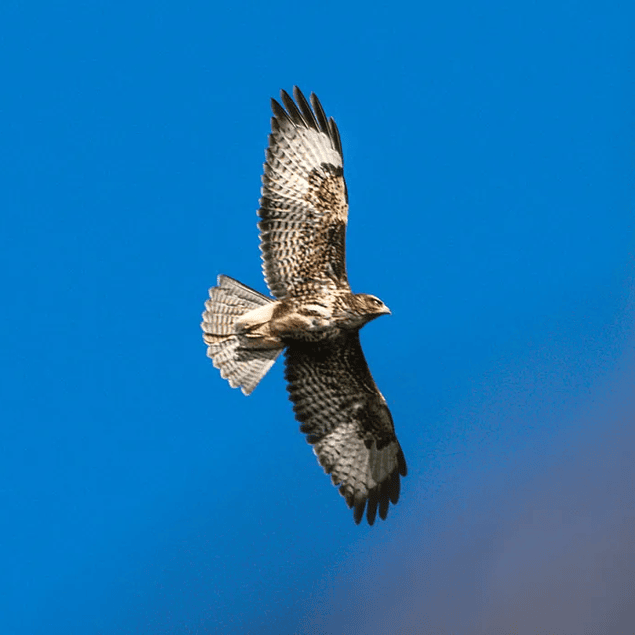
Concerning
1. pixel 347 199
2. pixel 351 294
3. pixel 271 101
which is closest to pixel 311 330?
pixel 351 294

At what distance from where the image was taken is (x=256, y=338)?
5957 mm

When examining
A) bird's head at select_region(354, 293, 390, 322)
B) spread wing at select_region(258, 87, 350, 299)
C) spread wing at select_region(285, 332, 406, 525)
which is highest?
spread wing at select_region(258, 87, 350, 299)

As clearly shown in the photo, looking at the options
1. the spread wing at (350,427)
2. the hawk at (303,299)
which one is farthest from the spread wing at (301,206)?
the spread wing at (350,427)

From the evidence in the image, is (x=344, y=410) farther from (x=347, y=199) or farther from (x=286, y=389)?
(x=347, y=199)

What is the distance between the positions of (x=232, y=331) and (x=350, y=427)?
792 millimetres

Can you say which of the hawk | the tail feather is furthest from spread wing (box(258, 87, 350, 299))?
the tail feather

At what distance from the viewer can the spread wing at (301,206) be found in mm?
5961

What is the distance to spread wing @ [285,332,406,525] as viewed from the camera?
6035 millimetres

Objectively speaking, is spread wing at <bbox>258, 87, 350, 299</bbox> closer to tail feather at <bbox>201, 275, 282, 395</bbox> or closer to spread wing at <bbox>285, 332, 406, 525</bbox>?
tail feather at <bbox>201, 275, 282, 395</bbox>

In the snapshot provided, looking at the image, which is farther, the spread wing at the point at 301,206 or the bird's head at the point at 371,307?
the spread wing at the point at 301,206

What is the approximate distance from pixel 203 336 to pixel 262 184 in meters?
0.84

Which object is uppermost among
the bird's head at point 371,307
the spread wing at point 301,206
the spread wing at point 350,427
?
the spread wing at point 301,206

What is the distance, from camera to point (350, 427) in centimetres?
Answer: 612

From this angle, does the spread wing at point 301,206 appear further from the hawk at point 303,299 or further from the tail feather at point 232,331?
the tail feather at point 232,331
